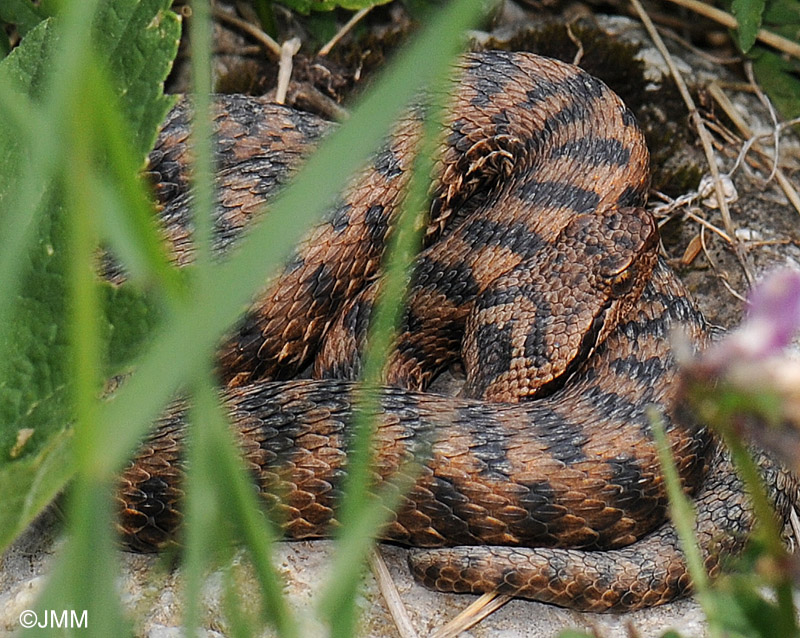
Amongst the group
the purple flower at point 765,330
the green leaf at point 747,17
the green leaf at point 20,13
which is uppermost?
the purple flower at point 765,330

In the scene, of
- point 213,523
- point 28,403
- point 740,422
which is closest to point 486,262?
point 28,403

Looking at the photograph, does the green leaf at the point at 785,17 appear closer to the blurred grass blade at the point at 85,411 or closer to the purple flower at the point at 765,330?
the purple flower at the point at 765,330

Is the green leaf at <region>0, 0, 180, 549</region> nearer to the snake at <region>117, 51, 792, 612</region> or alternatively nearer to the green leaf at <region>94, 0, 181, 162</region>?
the green leaf at <region>94, 0, 181, 162</region>

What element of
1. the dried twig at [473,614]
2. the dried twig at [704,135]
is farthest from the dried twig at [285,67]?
the dried twig at [473,614]

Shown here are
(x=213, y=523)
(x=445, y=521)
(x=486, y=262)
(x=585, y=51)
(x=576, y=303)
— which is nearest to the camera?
(x=213, y=523)

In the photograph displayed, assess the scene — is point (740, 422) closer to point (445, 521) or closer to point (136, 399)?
point (136, 399)

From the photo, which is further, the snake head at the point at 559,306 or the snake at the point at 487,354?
the snake head at the point at 559,306

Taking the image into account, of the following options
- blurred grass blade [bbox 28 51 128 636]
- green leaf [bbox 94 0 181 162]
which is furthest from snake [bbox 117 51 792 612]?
blurred grass blade [bbox 28 51 128 636]

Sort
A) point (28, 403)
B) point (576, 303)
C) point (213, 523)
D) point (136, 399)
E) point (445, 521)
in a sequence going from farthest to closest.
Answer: point (576, 303) → point (445, 521) → point (28, 403) → point (213, 523) → point (136, 399)
